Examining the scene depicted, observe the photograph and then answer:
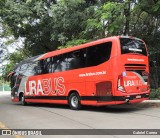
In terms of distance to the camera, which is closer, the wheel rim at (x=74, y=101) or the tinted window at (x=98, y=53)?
the tinted window at (x=98, y=53)

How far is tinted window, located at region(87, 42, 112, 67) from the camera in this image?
15064mm

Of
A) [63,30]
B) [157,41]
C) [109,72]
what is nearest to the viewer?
[109,72]

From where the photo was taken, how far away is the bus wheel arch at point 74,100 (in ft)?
55.9

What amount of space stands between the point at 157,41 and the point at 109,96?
30.6 ft

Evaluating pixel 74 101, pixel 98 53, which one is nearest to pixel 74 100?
pixel 74 101

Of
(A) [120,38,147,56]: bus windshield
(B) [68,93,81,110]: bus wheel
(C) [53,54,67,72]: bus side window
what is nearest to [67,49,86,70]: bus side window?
(C) [53,54,67,72]: bus side window

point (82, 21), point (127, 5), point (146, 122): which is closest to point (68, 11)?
point (82, 21)

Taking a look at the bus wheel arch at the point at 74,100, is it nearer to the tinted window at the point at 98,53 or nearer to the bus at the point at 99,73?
the bus at the point at 99,73

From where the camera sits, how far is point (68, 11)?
24.2 metres

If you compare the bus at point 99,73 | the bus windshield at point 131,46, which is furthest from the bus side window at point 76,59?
the bus windshield at point 131,46

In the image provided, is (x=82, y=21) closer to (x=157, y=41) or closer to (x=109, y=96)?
(x=157, y=41)

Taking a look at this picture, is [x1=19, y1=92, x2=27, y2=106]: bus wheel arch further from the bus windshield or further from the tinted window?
the bus windshield

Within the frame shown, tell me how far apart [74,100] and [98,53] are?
10.7 feet

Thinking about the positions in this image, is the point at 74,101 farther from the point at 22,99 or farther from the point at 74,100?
the point at 22,99
